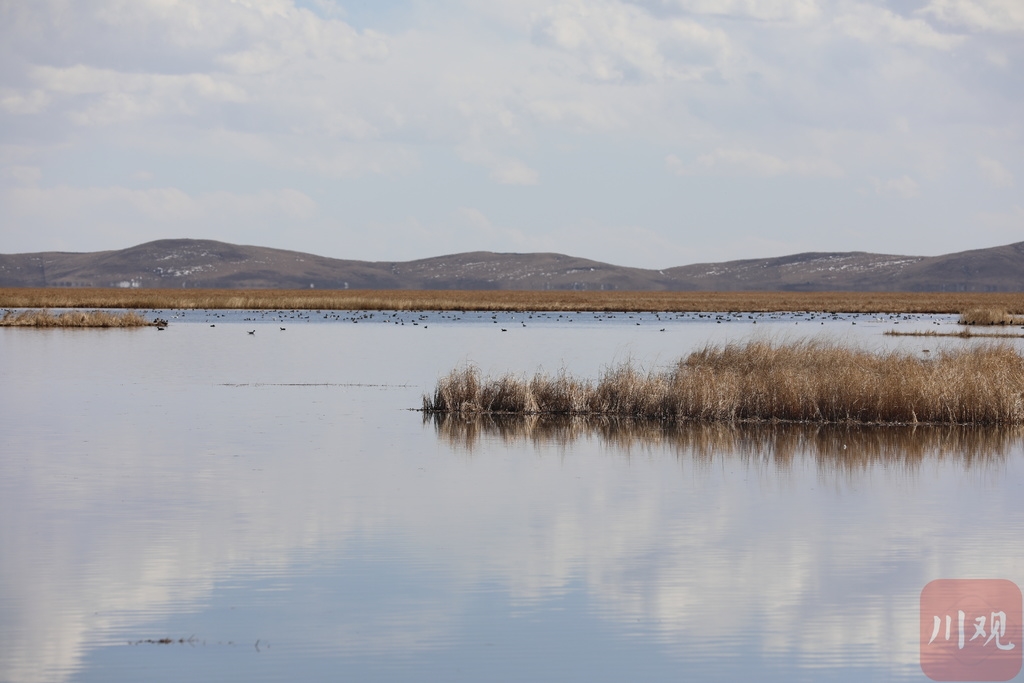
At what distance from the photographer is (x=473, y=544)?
40.9 feet

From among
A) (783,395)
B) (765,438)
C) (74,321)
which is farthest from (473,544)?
(74,321)

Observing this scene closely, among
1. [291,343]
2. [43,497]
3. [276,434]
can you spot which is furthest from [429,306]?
[43,497]

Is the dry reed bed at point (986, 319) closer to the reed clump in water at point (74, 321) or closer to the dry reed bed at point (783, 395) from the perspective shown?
the reed clump in water at point (74, 321)

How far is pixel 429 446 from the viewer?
65.8 feet

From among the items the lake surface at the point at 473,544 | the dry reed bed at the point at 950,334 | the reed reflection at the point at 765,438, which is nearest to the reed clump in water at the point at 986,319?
the dry reed bed at the point at 950,334

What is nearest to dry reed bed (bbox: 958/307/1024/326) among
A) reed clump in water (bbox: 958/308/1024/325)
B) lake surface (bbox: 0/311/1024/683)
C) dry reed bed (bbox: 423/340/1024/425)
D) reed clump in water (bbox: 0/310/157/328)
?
reed clump in water (bbox: 958/308/1024/325)

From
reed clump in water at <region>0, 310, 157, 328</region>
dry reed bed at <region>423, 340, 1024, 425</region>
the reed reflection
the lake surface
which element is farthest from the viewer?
reed clump in water at <region>0, 310, 157, 328</region>

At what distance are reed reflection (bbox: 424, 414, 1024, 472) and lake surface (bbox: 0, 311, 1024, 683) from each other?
111 mm

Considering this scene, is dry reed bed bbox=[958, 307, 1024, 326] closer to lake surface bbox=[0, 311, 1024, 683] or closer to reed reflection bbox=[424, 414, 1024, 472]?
reed reflection bbox=[424, 414, 1024, 472]

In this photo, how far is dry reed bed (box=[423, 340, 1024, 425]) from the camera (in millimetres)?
23344

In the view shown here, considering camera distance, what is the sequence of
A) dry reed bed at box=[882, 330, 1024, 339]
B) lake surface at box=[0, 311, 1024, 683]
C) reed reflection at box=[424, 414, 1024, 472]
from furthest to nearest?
dry reed bed at box=[882, 330, 1024, 339] → reed reflection at box=[424, 414, 1024, 472] → lake surface at box=[0, 311, 1024, 683]

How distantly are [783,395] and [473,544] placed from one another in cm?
1273

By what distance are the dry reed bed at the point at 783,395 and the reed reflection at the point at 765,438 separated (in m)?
0.37

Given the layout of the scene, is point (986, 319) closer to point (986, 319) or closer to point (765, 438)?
point (986, 319)
